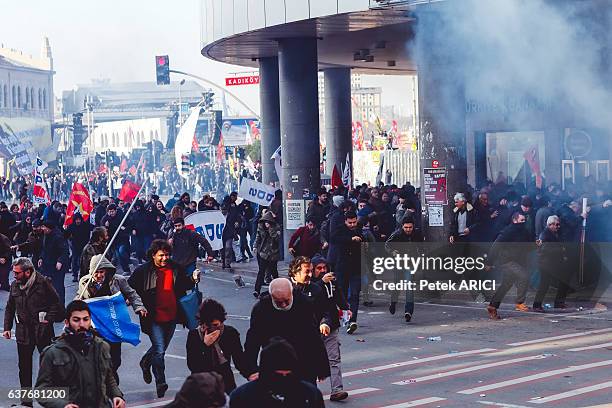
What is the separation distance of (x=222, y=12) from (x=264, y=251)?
Answer: 7.38 m

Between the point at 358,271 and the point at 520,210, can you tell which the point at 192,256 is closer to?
the point at 358,271

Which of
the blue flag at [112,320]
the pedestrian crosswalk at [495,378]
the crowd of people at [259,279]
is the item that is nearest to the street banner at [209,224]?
the crowd of people at [259,279]

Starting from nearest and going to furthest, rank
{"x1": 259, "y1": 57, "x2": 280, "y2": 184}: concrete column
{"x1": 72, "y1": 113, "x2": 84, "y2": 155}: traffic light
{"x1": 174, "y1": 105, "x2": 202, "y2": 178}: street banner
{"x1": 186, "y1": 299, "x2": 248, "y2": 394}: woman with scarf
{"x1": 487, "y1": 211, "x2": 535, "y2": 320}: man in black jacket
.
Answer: {"x1": 186, "y1": 299, "x2": 248, "y2": 394}: woman with scarf
{"x1": 487, "y1": 211, "x2": 535, "y2": 320}: man in black jacket
{"x1": 259, "y1": 57, "x2": 280, "y2": 184}: concrete column
{"x1": 174, "y1": 105, "x2": 202, "y2": 178}: street banner
{"x1": 72, "y1": 113, "x2": 84, "y2": 155}: traffic light

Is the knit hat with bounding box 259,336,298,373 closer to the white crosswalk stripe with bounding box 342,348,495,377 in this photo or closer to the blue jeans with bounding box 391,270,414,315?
the white crosswalk stripe with bounding box 342,348,495,377

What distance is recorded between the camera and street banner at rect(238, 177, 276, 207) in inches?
1057

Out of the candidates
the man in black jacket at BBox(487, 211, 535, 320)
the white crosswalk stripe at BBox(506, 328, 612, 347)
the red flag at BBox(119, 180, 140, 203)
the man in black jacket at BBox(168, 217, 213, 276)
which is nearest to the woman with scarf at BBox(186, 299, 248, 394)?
the white crosswalk stripe at BBox(506, 328, 612, 347)

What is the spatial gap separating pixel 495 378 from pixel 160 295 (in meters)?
3.31

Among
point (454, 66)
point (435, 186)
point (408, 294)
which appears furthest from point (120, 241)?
point (408, 294)

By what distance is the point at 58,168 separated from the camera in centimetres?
8450

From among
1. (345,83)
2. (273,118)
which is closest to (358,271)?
(273,118)

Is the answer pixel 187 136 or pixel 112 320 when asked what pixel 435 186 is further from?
pixel 187 136

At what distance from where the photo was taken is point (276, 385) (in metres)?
6.38

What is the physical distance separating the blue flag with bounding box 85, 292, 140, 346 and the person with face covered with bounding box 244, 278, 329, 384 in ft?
6.34

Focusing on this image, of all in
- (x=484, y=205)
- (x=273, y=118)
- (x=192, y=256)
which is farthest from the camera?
(x=273, y=118)
